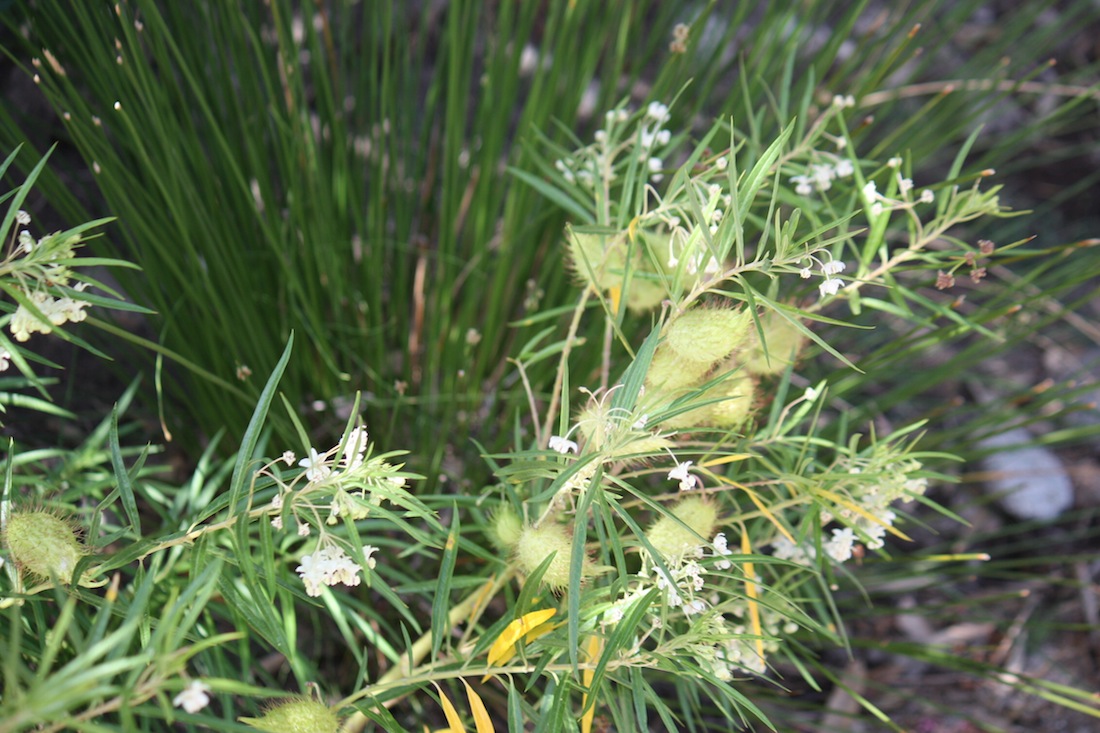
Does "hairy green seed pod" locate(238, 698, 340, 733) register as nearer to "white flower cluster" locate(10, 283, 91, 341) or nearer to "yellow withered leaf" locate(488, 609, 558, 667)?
"yellow withered leaf" locate(488, 609, 558, 667)

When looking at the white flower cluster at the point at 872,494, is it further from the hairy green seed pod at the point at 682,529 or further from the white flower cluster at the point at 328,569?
the white flower cluster at the point at 328,569

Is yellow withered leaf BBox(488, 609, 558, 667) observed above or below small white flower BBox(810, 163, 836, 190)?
below

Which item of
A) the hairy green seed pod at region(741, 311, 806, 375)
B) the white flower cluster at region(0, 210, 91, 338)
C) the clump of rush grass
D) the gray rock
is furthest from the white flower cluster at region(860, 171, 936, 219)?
the gray rock

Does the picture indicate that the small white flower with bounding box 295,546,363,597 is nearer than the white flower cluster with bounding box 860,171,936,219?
Yes

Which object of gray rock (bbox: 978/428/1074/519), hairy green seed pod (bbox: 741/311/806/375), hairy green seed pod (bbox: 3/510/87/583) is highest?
hairy green seed pod (bbox: 741/311/806/375)

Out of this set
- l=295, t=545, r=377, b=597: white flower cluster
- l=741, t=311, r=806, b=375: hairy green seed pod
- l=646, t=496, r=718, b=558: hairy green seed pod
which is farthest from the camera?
l=741, t=311, r=806, b=375: hairy green seed pod

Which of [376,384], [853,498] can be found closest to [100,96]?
[376,384]

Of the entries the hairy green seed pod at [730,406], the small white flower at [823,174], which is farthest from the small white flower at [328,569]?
the small white flower at [823,174]
